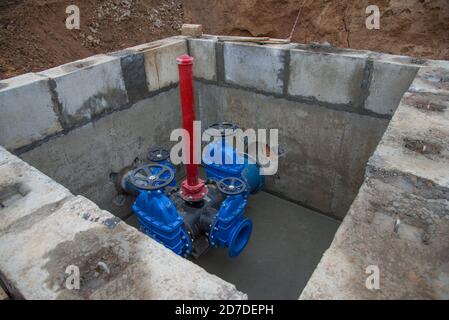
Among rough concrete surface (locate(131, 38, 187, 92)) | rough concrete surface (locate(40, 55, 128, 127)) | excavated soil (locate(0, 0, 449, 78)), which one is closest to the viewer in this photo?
rough concrete surface (locate(40, 55, 128, 127))

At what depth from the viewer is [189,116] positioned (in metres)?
3.68

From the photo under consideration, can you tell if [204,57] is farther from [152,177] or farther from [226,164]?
[152,177]

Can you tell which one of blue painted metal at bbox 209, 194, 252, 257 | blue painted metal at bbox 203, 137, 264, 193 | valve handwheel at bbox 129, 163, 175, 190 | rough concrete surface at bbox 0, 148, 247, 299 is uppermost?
rough concrete surface at bbox 0, 148, 247, 299

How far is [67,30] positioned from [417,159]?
314 inches

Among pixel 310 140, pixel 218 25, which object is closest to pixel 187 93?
pixel 310 140

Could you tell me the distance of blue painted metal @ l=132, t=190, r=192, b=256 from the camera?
3.65m

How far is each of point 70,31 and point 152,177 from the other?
20.0 feet

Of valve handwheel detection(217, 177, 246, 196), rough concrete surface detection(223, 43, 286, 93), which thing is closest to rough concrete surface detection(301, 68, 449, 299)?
valve handwheel detection(217, 177, 246, 196)

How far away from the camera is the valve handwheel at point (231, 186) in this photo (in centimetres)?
384

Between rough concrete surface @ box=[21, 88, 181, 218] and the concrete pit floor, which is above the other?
rough concrete surface @ box=[21, 88, 181, 218]

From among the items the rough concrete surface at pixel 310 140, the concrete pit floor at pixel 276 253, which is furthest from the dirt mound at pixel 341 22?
the concrete pit floor at pixel 276 253

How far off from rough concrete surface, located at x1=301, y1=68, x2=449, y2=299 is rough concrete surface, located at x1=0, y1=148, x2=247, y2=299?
20.7 inches

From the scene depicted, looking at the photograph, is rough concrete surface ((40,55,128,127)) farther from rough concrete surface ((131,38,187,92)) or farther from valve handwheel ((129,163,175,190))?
valve handwheel ((129,163,175,190))
